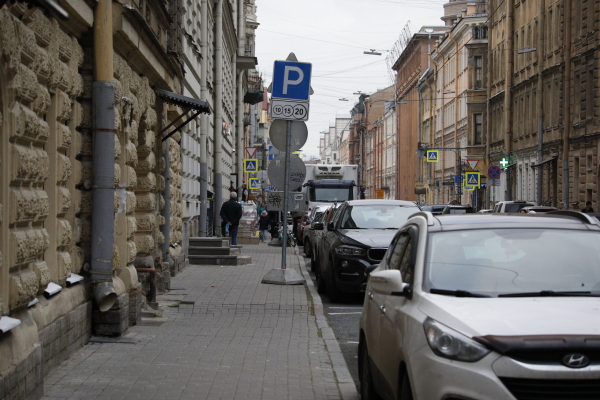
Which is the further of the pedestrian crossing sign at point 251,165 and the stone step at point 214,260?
the pedestrian crossing sign at point 251,165

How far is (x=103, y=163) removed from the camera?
377 inches

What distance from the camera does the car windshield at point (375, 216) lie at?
15750 millimetres

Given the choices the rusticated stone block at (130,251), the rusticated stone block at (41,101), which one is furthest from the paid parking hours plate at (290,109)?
the rusticated stone block at (41,101)

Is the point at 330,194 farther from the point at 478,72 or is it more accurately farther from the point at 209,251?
the point at 478,72

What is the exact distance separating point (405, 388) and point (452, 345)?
616mm

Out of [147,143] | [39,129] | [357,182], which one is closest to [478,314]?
[39,129]

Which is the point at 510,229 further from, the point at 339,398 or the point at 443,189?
the point at 443,189

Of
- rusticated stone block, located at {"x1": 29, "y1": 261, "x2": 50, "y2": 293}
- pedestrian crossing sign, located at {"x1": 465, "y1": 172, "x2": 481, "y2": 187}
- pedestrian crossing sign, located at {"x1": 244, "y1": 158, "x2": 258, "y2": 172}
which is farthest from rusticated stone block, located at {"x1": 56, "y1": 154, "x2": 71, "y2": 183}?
pedestrian crossing sign, located at {"x1": 465, "y1": 172, "x2": 481, "y2": 187}

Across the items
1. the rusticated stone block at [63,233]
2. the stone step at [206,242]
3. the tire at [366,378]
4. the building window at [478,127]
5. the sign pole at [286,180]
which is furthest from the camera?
the building window at [478,127]

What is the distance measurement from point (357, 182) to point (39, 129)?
110ft

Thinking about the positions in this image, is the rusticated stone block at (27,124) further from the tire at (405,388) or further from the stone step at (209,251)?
the stone step at (209,251)

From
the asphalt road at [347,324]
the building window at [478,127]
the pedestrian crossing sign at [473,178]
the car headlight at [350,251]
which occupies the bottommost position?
the asphalt road at [347,324]

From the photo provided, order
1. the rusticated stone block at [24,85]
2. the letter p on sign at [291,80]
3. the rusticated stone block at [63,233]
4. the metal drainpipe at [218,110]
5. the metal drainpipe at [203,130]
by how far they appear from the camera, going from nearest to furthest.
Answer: the rusticated stone block at [24,85], the rusticated stone block at [63,233], the letter p on sign at [291,80], the metal drainpipe at [203,130], the metal drainpipe at [218,110]

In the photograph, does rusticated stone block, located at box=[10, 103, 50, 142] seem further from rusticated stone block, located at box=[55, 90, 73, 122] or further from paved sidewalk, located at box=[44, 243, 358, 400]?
paved sidewalk, located at box=[44, 243, 358, 400]
